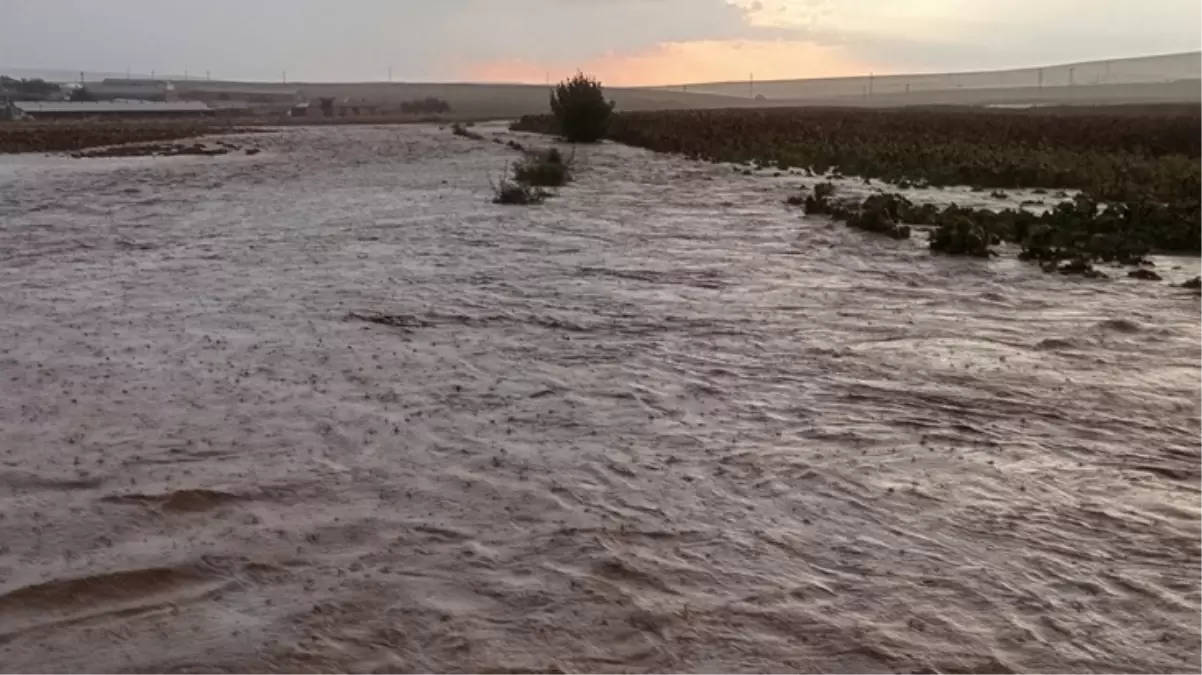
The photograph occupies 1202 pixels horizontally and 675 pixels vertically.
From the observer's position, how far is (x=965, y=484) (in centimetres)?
708

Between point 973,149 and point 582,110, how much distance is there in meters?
20.4

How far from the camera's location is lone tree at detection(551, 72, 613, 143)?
50.8 meters

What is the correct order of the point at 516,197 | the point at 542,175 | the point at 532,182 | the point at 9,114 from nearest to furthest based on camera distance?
the point at 516,197 < the point at 532,182 < the point at 542,175 < the point at 9,114

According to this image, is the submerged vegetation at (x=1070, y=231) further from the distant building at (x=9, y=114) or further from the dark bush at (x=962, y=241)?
the distant building at (x=9, y=114)

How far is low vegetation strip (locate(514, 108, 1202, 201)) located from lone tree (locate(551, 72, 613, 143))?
171 centimetres

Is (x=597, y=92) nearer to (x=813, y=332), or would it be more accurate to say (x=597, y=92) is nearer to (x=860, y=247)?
(x=860, y=247)

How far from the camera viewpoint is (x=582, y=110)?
167 feet

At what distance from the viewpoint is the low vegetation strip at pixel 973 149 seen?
25656 millimetres

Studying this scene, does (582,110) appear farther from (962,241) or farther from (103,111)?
(103,111)

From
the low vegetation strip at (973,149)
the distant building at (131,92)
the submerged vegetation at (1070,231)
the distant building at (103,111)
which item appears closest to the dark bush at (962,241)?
the submerged vegetation at (1070,231)

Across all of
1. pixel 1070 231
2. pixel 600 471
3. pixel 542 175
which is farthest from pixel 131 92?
pixel 600 471

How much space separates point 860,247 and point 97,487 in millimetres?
13321

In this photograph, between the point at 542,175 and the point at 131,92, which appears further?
the point at 131,92

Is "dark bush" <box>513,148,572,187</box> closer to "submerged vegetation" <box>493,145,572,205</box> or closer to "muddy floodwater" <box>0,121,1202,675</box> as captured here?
"submerged vegetation" <box>493,145,572,205</box>
